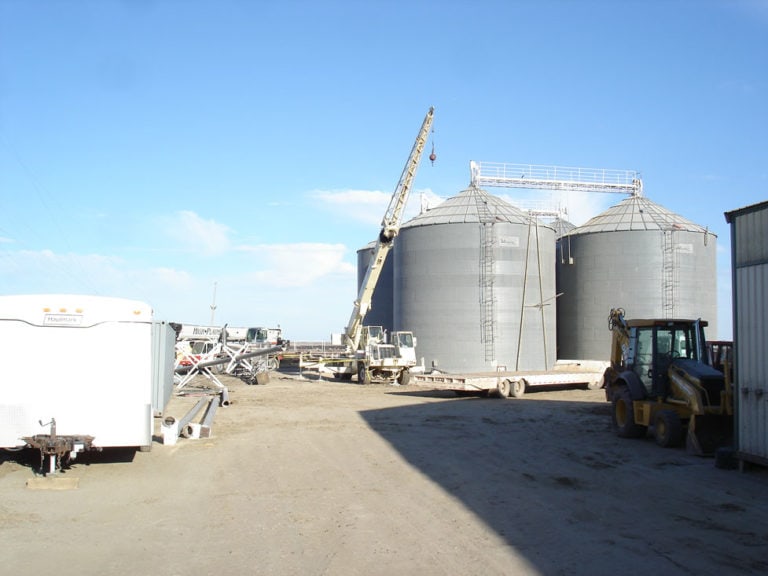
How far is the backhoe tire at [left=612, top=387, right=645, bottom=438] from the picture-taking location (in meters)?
14.5

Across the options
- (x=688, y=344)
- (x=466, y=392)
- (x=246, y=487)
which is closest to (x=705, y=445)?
(x=688, y=344)

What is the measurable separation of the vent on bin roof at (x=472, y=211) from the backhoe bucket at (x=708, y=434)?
932 inches

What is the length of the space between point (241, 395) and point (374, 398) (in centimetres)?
509

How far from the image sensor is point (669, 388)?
14203 mm

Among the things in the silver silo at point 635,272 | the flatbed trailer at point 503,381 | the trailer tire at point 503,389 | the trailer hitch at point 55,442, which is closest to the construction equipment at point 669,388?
the flatbed trailer at point 503,381

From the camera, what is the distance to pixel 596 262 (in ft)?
122

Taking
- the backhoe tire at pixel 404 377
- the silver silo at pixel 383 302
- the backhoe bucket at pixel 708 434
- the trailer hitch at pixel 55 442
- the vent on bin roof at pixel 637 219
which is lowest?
the backhoe tire at pixel 404 377

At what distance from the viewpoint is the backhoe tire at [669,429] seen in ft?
43.2

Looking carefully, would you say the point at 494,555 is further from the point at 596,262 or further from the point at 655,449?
the point at 596,262

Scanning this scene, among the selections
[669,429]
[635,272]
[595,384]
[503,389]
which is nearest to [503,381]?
[503,389]

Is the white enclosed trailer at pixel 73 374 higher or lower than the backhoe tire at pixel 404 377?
higher

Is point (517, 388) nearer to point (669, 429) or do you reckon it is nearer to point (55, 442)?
point (669, 429)

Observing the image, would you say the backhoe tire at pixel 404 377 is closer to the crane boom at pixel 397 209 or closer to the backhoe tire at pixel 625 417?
the crane boom at pixel 397 209

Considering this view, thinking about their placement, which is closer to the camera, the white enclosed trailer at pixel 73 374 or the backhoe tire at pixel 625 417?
the white enclosed trailer at pixel 73 374
